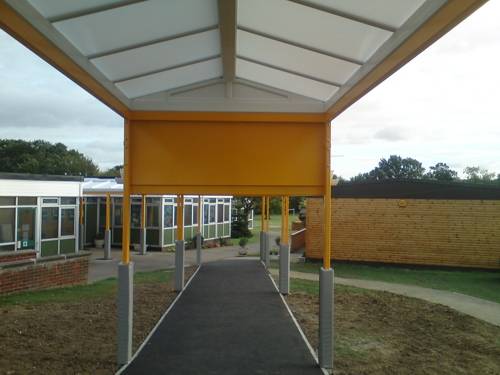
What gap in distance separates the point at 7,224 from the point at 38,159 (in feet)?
153

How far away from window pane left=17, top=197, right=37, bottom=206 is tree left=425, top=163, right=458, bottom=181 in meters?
57.5

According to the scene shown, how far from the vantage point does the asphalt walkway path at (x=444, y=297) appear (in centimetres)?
952

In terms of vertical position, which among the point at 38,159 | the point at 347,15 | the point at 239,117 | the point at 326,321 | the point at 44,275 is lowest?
the point at 44,275

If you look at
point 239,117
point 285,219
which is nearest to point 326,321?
point 239,117

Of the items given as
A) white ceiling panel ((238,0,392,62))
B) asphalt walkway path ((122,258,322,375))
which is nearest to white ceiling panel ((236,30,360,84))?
white ceiling panel ((238,0,392,62))

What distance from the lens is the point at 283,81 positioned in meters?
5.89

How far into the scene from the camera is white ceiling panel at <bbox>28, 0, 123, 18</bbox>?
10.3 feet

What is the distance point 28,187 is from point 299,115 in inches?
495

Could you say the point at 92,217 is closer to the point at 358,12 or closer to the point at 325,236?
the point at 325,236

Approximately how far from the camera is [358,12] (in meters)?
3.62

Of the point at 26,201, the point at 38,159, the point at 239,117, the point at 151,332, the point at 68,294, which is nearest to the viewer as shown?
the point at 239,117

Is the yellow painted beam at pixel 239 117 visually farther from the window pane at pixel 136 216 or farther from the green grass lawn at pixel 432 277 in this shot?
the window pane at pixel 136 216

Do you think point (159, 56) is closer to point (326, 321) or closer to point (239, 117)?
point (239, 117)

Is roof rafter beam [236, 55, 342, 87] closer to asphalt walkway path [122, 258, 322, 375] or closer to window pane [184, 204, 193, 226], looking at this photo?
asphalt walkway path [122, 258, 322, 375]
